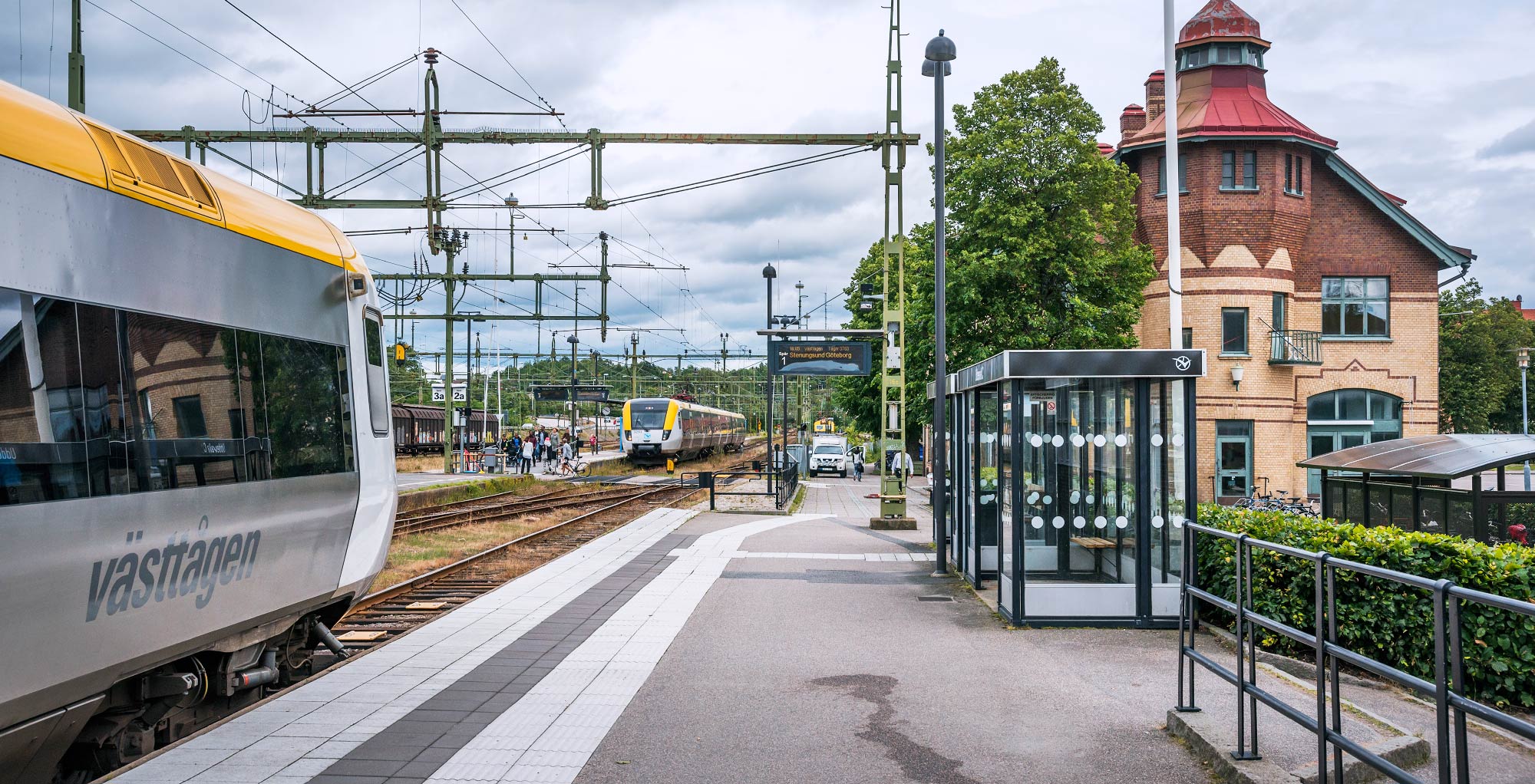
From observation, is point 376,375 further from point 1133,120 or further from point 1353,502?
point 1133,120

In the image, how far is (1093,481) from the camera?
9.95 meters

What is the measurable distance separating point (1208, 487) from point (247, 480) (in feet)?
96.4

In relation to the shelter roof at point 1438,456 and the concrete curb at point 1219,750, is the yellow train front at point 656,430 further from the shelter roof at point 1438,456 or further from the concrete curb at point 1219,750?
the concrete curb at point 1219,750

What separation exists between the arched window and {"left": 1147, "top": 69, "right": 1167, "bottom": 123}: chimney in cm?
1074

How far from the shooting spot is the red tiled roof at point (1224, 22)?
33.5 meters

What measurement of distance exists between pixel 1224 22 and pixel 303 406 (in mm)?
33365

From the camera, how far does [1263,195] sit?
102 feet

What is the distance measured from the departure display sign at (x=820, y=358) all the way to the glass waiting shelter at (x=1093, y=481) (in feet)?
37.4

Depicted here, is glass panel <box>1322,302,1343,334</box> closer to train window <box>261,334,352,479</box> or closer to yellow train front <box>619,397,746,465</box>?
yellow train front <box>619,397,746,465</box>

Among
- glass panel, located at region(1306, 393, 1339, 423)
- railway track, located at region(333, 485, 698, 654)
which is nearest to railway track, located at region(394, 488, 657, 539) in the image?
railway track, located at region(333, 485, 698, 654)

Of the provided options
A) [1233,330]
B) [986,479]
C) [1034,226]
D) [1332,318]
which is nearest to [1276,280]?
[1233,330]

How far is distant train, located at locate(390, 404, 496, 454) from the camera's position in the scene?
52656 mm

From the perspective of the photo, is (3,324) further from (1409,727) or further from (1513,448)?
(1513,448)

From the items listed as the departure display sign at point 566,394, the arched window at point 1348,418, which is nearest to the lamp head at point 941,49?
the arched window at point 1348,418
